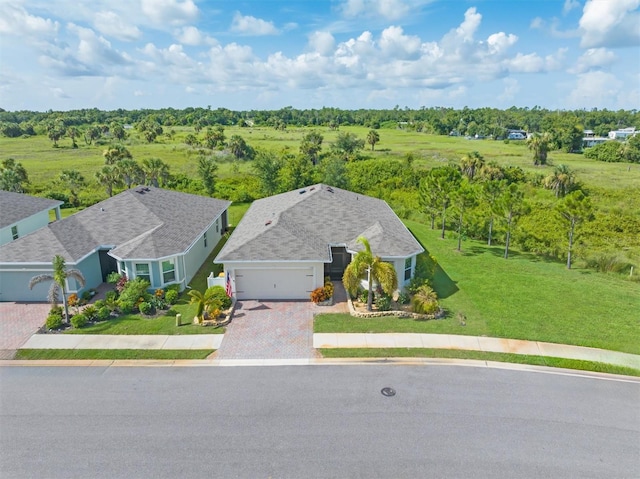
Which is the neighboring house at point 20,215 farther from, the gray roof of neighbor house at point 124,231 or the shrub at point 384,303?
the shrub at point 384,303

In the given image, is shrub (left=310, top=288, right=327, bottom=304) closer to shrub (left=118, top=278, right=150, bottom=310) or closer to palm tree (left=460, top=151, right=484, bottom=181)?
shrub (left=118, top=278, right=150, bottom=310)

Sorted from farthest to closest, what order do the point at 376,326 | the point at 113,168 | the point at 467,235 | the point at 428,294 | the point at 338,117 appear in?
the point at 338,117
the point at 113,168
the point at 467,235
the point at 428,294
the point at 376,326

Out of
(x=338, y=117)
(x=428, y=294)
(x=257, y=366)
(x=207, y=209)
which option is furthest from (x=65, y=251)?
(x=338, y=117)

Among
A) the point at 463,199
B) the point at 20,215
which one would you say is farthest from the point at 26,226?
the point at 463,199

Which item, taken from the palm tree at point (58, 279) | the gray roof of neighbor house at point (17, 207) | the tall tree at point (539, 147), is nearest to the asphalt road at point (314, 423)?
the palm tree at point (58, 279)

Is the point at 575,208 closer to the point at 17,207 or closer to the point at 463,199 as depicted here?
the point at 463,199

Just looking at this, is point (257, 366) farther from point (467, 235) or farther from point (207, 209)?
point (467, 235)
